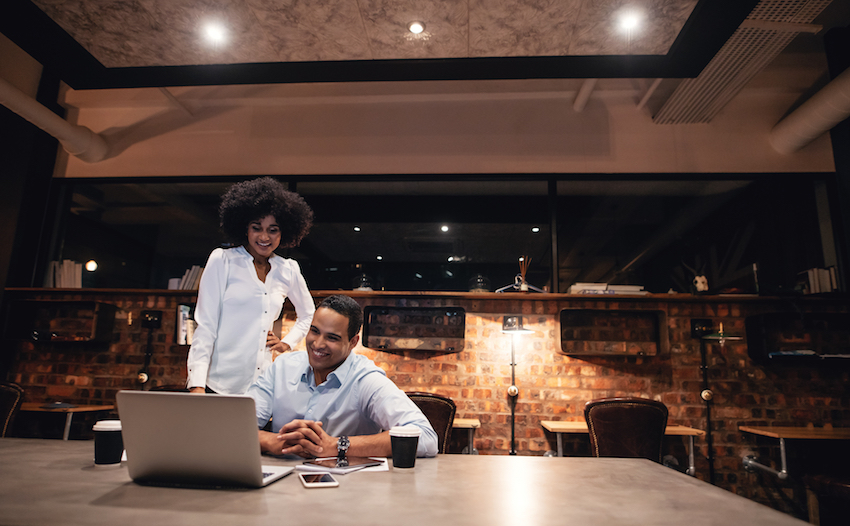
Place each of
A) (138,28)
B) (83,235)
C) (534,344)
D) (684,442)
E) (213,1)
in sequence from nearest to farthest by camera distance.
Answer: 1. (213,1)
2. (138,28)
3. (684,442)
4. (534,344)
5. (83,235)

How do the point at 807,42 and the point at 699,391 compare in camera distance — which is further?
the point at 807,42

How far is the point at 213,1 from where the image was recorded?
2.54 meters

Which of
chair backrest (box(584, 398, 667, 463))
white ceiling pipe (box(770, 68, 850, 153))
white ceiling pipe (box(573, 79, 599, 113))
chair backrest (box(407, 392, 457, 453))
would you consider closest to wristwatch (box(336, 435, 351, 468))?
chair backrest (box(407, 392, 457, 453))

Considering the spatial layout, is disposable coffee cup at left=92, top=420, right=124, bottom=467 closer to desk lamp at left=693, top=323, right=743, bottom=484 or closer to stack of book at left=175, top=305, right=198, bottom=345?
stack of book at left=175, top=305, right=198, bottom=345

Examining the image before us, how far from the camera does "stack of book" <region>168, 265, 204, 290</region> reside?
410 cm

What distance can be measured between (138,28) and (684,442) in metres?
4.71

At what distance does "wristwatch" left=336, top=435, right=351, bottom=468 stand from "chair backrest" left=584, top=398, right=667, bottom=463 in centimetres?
206

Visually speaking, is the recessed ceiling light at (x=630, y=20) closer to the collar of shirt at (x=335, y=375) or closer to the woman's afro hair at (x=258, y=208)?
the woman's afro hair at (x=258, y=208)

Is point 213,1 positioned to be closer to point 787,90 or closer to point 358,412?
point 358,412

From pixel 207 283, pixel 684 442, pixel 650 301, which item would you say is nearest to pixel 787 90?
pixel 650 301

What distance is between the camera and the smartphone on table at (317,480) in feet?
3.05

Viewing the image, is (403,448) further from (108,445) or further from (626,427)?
(626,427)

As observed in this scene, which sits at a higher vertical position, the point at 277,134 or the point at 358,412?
the point at 277,134

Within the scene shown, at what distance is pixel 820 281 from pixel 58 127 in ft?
21.2
